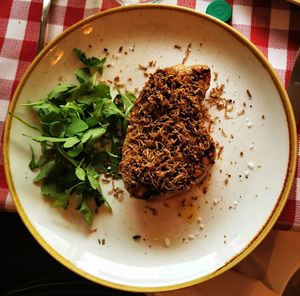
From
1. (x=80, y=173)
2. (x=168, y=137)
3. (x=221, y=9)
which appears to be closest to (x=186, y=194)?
(x=168, y=137)

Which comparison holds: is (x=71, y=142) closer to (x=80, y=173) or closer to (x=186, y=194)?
(x=80, y=173)

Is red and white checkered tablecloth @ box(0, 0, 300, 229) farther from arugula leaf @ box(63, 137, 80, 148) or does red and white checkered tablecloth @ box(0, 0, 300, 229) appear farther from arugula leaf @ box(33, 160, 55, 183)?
arugula leaf @ box(63, 137, 80, 148)

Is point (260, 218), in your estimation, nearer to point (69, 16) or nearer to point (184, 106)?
point (184, 106)

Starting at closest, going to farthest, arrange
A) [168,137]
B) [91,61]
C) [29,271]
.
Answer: [168,137] < [91,61] < [29,271]

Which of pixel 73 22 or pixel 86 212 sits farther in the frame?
pixel 73 22

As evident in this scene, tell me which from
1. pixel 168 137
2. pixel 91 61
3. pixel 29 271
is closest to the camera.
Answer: pixel 168 137

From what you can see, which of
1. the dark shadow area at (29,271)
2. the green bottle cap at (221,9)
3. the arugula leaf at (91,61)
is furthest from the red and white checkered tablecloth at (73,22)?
the dark shadow area at (29,271)

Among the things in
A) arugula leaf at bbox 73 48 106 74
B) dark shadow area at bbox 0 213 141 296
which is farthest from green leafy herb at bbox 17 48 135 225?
dark shadow area at bbox 0 213 141 296

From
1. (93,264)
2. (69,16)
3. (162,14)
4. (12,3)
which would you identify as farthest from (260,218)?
(12,3)

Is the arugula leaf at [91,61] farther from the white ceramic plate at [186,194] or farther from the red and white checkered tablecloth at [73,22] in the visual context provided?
the red and white checkered tablecloth at [73,22]
